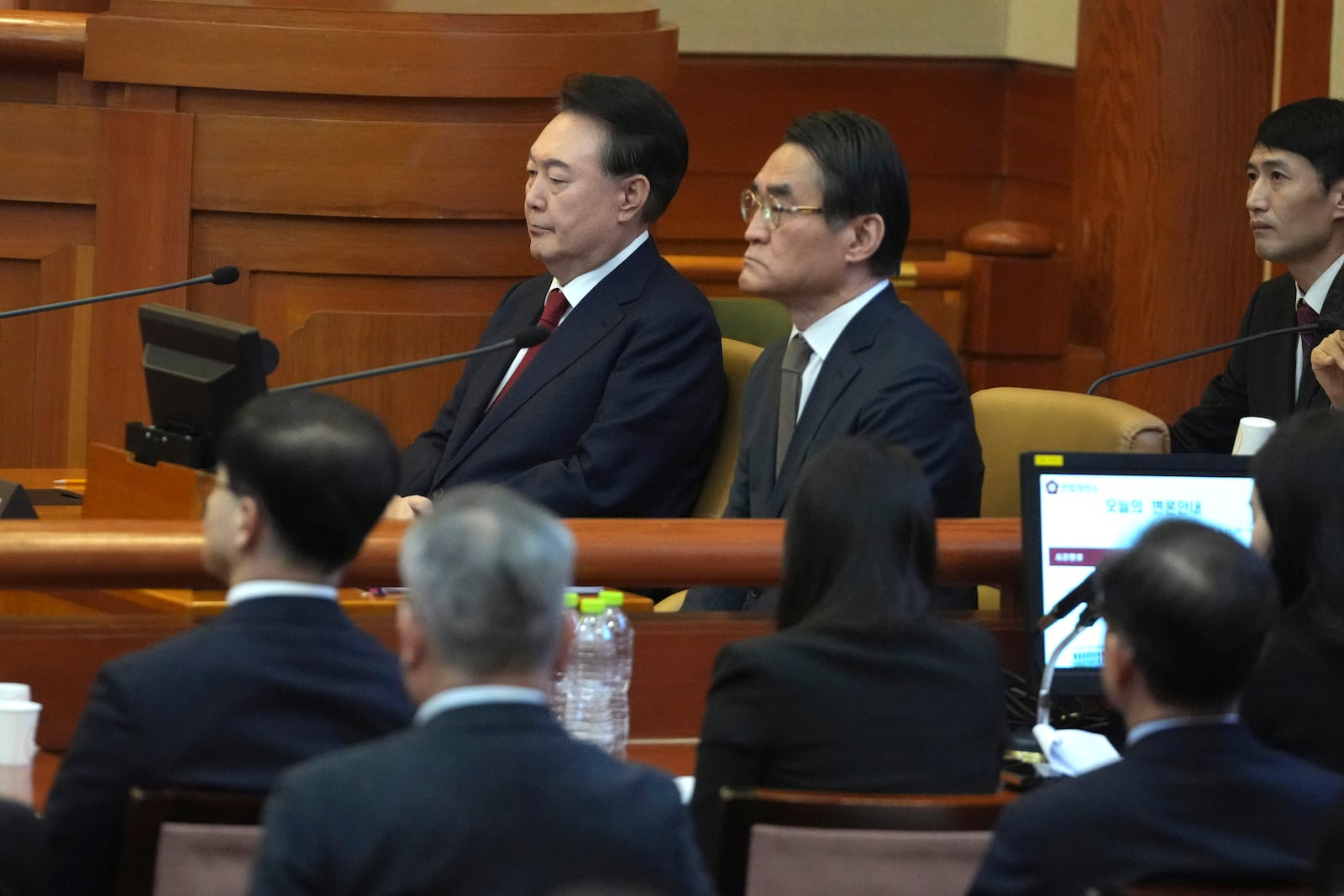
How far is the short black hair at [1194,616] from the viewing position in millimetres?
1627

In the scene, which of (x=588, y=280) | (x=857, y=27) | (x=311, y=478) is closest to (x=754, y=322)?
(x=588, y=280)

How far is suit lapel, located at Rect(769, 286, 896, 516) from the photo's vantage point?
285cm

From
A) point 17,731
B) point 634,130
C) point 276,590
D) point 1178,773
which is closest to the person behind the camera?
point 1178,773

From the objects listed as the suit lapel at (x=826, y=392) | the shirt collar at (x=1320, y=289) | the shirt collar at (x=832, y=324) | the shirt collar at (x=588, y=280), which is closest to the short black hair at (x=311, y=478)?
the suit lapel at (x=826, y=392)

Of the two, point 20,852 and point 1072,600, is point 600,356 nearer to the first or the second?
point 1072,600

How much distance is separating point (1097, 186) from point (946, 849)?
145 inches

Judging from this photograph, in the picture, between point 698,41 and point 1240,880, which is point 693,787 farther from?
point 698,41

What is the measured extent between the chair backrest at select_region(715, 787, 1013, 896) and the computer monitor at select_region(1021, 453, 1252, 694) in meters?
0.82

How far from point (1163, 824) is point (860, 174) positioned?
1667mm

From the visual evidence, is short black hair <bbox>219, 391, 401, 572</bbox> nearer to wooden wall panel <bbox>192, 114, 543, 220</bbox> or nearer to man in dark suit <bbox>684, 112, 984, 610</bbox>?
man in dark suit <bbox>684, 112, 984, 610</bbox>

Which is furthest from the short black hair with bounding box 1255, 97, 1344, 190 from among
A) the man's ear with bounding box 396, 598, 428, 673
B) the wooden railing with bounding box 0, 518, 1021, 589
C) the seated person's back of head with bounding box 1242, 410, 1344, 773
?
the man's ear with bounding box 396, 598, 428, 673

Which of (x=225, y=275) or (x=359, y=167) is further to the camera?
(x=359, y=167)

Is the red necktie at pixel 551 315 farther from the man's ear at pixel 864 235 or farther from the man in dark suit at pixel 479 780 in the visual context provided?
the man in dark suit at pixel 479 780

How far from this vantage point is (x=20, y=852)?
5.00 ft
